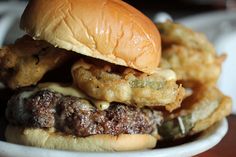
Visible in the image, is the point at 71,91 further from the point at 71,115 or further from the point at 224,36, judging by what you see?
the point at 224,36

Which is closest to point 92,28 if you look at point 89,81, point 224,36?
point 89,81

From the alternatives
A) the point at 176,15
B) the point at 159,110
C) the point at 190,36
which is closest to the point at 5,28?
the point at 190,36

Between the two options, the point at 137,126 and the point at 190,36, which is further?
the point at 190,36

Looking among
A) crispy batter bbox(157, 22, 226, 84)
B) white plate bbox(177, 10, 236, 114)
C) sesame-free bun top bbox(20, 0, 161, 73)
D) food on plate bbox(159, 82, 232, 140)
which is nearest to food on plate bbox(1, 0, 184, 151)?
sesame-free bun top bbox(20, 0, 161, 73)

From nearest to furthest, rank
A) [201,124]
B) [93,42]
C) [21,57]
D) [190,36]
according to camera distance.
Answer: [93,42] → [21,57] → [201,124] → [190,36]

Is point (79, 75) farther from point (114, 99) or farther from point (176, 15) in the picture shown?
point (176, 15)

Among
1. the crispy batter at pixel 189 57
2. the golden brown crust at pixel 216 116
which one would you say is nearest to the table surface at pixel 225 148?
the golden brown crust at pixel 216 116

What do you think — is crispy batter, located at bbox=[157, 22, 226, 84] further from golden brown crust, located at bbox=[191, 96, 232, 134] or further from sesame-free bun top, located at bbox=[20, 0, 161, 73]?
sesame-free bun top, located at bbox=[20, 0, 161, 73]

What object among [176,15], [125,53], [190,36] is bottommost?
[176,15]
